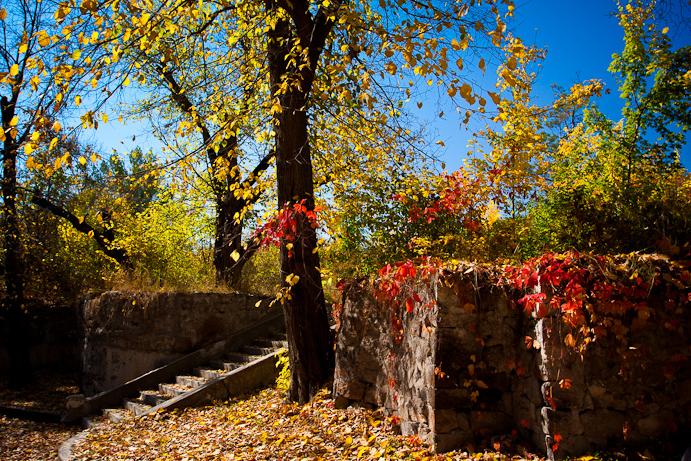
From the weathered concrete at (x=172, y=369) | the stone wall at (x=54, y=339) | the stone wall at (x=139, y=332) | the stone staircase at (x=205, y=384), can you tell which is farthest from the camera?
the stone wall at (x=54, y=339)

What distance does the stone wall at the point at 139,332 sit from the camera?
10797 mm

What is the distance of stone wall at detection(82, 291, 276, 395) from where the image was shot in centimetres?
1080

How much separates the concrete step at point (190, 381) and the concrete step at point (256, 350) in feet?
3.73

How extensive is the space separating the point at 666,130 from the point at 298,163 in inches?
167

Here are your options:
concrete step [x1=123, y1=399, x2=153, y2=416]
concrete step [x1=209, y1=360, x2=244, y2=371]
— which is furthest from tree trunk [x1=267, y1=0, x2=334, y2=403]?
concrete step [x1=123, y1=399, x2=153, y2=416]

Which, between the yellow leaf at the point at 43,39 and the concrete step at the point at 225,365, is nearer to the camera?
the yellow leaf at the point at 43,39

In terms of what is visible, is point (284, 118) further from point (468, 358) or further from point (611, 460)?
point (611, 460)

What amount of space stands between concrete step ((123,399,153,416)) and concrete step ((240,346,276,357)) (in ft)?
6.94

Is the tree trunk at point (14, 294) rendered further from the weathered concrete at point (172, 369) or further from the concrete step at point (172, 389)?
the concrete step at point (172, 389)

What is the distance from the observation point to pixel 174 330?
1086 cm

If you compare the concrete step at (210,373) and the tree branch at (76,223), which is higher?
the tree branch at (76,223)

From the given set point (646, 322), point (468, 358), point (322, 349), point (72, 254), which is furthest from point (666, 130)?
point (72, 254)

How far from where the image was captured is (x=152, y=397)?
9578mm

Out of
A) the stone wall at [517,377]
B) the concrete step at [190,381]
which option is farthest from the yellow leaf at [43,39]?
the concrete step at [190,381]
